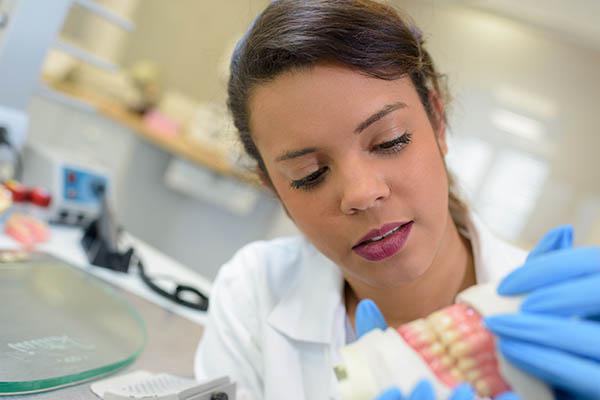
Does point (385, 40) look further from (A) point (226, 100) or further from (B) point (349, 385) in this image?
(B) point (349, 385)

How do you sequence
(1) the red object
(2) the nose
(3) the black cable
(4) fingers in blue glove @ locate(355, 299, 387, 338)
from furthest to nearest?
(1) the red object → (3) the black cable → (2) the nose → (4) fingers in blue glove @ locate(355, 299, 387, 338)

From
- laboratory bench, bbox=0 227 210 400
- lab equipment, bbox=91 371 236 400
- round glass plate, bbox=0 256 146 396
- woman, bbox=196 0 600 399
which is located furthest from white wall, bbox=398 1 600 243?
lab equipment, bbox=91 371 236 400

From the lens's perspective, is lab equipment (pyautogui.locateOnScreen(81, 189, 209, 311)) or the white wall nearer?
lab equipment (pyautogui.locateOnScreen(81, 189, 209, 311))

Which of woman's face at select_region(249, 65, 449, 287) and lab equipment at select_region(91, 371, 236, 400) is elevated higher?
woman's face at select_region(249, 65, 449, 287)

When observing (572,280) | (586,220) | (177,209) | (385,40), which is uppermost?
(385,40)

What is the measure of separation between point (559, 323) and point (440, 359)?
0.13 metres

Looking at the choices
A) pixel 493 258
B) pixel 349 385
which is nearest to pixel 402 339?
pixel 349 385

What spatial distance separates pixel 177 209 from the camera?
4.06 meters

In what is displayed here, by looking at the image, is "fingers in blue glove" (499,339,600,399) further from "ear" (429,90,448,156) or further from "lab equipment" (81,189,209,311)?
"lab equipment" (81,189,209,311)

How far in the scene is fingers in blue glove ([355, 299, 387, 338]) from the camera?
0.68m

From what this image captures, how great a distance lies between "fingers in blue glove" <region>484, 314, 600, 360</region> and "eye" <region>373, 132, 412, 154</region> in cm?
39

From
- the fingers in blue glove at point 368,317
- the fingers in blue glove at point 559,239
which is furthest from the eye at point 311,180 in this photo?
the fingers in blue glove at point 559,239

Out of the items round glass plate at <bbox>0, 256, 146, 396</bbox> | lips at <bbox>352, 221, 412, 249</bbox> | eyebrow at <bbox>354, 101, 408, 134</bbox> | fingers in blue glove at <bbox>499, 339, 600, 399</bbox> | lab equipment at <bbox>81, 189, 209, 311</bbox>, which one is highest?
eyebrow at <bbox>354, 101, 408, 134</bbox>

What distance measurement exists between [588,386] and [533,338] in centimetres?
6
